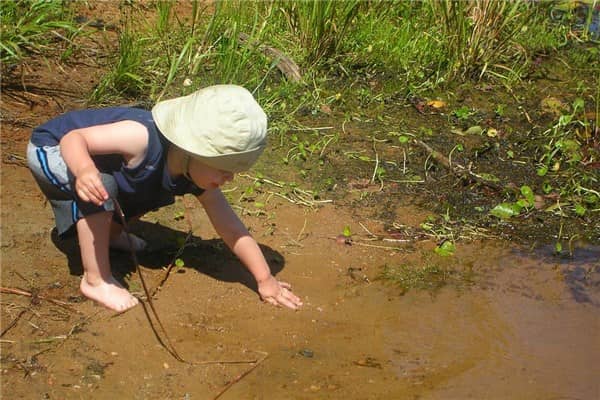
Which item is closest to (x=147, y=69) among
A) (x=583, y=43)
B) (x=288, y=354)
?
(x=288, y=354)

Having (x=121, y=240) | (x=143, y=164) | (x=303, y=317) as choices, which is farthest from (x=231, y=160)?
(x=121, y=240)

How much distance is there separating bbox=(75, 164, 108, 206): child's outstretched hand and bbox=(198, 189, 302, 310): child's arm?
1.90ft

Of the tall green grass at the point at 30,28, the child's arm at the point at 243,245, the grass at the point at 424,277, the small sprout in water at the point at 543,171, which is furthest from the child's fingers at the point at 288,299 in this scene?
the tall green grass at the point at 30,28

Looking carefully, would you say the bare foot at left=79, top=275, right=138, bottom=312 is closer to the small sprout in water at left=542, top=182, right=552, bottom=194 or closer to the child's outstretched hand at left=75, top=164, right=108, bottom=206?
the child's outstretched hand at left=75, top=164, right=108, bottom=206

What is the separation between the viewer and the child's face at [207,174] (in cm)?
305

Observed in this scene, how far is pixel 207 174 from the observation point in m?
3.05

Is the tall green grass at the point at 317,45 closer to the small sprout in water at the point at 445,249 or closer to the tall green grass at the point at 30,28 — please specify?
the tall green grass at the point at 30,28

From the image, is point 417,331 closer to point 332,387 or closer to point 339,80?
point 332,387

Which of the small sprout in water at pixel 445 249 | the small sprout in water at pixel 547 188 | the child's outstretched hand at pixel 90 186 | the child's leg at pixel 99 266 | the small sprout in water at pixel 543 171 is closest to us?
the child's outstretched hand at pixel 90 186

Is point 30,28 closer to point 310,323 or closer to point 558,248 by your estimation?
Answer: point 310,323

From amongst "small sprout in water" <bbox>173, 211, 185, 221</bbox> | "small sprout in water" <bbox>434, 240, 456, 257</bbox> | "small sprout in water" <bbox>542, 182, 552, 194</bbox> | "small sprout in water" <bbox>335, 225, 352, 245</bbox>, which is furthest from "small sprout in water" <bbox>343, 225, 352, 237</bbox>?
"small sprout in water" <bbox>542, 182, 552, 194</bbox>

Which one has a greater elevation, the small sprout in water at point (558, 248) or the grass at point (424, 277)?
the small sprout in water at point (558, 248)

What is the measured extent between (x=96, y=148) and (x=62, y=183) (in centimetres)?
26

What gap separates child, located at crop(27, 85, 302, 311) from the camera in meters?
2.89
